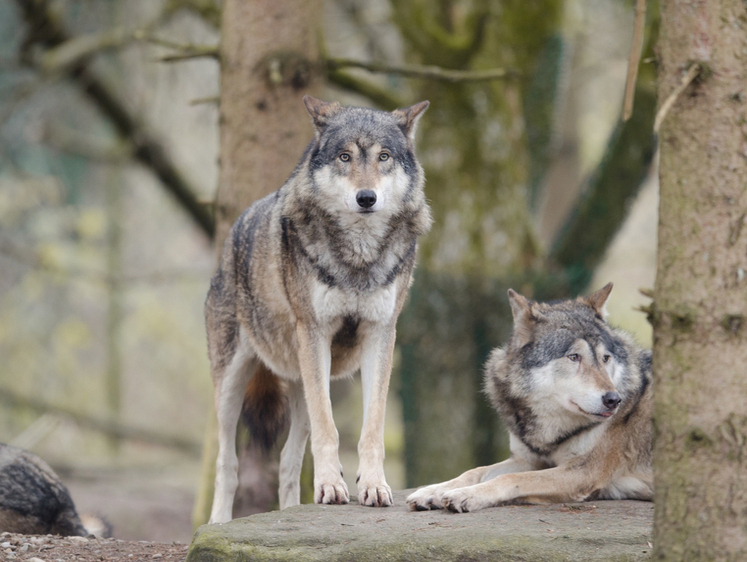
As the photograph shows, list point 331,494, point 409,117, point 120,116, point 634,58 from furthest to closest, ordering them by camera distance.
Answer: point 120,116, point 409,117, point 331,494, point 634,58

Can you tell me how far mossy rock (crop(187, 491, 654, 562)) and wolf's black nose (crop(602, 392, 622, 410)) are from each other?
559mm

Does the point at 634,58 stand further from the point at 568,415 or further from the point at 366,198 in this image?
the point at 568,415

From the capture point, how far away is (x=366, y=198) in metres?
4.26

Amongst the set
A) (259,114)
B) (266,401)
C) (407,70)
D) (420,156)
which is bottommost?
(266,401)

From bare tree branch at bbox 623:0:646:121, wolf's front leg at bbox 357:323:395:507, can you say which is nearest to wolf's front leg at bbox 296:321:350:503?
wolf's front leg at bbox 357:323:395:507

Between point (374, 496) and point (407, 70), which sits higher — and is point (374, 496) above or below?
below

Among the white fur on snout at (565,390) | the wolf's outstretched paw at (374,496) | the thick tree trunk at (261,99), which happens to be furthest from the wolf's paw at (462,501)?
the thick tree trunk at (261,99)

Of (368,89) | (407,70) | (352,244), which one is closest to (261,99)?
(407,70)

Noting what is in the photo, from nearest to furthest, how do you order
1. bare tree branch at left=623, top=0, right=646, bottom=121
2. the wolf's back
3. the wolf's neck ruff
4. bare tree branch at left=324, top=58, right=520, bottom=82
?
bare tree branch at left=623, top=0, right=646, bottom=121 < the wolf's neck ruff < the wolf's back < bare tree branch at left=324, top=58, right=520, bottom=82

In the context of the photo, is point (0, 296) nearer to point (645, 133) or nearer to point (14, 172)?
point (14, 172)

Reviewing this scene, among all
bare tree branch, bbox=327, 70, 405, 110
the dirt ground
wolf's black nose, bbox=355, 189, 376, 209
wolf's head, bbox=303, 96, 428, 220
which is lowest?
the dirt ground

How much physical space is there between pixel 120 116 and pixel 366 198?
25.5 feet

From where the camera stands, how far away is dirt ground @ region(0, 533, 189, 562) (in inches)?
153

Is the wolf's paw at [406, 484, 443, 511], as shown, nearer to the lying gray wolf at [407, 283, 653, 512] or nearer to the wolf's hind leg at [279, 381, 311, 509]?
the lying gray wolf at [407, 283, 653, 512]
